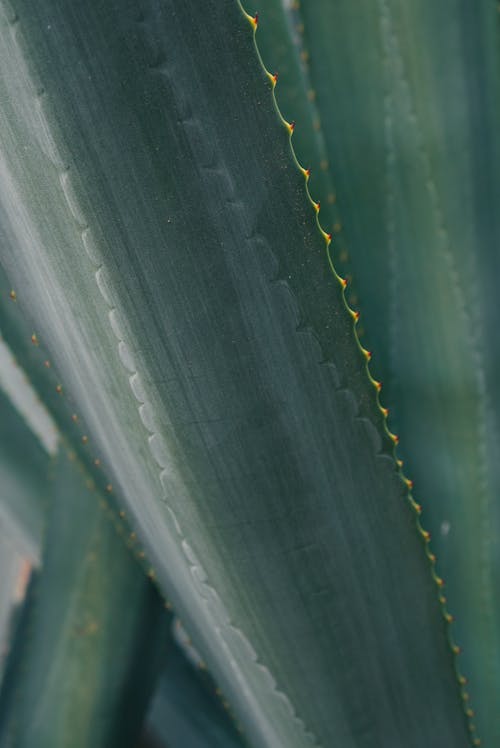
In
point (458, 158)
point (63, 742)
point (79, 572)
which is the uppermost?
point (458, 158)

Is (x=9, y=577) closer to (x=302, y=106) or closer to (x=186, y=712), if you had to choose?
(x=186, y=712)

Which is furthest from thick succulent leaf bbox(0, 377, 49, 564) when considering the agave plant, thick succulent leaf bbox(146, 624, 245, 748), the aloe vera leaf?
the aloe vera leaf

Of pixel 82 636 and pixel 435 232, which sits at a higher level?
pixel 435 232

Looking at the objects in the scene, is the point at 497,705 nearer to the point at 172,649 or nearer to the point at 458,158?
the point at 172,649

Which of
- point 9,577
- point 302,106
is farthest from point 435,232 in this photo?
point 9,577

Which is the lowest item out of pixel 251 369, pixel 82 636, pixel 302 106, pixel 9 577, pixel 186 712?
pixel 9 577

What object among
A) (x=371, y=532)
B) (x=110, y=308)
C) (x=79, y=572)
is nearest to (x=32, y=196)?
(x=110, y=308)

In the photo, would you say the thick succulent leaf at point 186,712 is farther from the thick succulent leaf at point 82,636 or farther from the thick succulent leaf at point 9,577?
the thick succulent leaf at point 9,577
